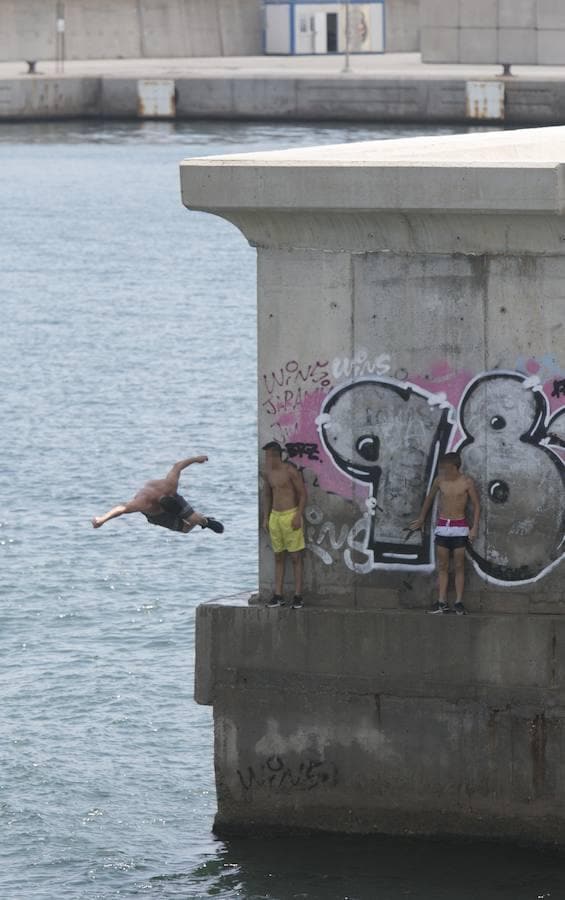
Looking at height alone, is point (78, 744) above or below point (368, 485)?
below

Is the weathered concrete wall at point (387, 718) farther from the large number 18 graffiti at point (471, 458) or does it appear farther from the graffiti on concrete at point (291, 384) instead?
the graffiti on concrete at point (291, 384)

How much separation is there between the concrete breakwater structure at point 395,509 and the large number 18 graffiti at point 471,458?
0.06ft

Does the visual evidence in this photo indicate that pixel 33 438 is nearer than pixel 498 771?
A: No

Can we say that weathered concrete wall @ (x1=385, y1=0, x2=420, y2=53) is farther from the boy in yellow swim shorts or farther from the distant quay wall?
the boy in yellow swim shorts

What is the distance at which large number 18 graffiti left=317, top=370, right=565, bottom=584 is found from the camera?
18969 mm

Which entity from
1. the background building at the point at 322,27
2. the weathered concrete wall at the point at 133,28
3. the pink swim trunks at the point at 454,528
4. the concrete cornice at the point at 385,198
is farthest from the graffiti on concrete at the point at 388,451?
the background building at the point at 322,27

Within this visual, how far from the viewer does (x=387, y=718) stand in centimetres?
1914

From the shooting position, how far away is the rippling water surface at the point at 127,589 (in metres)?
19.5

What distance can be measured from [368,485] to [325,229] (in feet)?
8.07

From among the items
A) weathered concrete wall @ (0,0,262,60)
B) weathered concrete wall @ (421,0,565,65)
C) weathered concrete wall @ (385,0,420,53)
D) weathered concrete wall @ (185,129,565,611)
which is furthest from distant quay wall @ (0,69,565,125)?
weathered concrete wall @ (185,129,565,611)

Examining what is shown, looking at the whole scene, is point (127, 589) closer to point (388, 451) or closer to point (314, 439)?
point (314, 439)

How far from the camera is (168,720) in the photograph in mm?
24219

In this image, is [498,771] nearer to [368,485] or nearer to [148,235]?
[368,485]

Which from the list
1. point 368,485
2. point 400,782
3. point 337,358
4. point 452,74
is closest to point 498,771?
point 400,782
